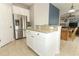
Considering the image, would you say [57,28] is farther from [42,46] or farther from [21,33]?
[21,33]

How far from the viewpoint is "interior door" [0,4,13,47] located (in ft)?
11.8

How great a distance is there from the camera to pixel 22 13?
16.2ft

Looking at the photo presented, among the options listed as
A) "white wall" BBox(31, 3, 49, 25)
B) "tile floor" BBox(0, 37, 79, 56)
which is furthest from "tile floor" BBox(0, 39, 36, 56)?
"white wall" BBox(31, 3, 49, 25)

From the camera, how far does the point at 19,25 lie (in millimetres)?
→ 4785

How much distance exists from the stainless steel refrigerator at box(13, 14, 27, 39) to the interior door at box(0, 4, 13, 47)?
413 millimetres

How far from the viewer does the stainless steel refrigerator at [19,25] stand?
4649 mm

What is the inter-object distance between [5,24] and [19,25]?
1.02 m

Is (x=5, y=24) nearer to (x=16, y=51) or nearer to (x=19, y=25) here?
(x=19, y=25)

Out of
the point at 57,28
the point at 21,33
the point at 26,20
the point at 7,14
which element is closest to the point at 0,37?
the point at 7,14

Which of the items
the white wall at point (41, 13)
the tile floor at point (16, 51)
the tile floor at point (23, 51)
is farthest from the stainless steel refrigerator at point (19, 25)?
the tile floor at point (16, 51)

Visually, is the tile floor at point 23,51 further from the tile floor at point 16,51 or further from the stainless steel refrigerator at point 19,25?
the stainless steel refrigerator at point 19,25

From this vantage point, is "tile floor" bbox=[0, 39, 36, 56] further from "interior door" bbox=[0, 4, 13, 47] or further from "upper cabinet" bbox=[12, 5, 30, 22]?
"upper cabinet" bbox=[12, 5, 30, 22]

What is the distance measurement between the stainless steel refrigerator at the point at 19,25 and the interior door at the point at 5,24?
1.35 feet

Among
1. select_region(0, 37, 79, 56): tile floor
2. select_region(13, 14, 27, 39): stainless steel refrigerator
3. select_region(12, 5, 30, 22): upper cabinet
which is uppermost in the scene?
select_region(12, 5, 30, 22): upper cabinet
